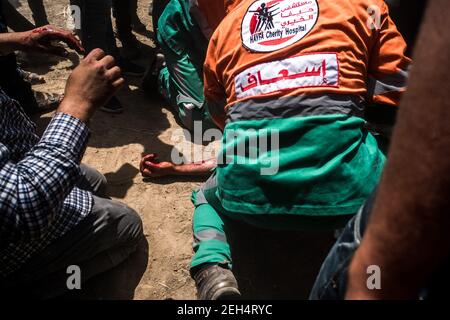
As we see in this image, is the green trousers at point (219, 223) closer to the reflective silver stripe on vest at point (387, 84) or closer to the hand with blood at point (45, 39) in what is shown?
the reflective silver stripe on vest at point (387, 84)

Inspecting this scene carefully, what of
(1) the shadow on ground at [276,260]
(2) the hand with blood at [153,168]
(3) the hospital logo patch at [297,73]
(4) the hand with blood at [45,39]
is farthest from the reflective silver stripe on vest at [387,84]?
(4) the hand with blood at [45,39]

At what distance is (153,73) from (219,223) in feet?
5.05

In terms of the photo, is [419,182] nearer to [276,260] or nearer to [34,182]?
[34,182]

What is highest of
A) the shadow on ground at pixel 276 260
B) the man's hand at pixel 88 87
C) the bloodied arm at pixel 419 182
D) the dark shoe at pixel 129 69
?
the bloodied arm at pixel 419 182

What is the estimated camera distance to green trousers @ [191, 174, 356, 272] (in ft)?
4.84

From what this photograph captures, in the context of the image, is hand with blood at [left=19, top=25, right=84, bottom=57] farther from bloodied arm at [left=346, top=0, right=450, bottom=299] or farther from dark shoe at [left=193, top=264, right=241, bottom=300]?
bloodied arm at [left=346, top=0, right=450, bottom=299]

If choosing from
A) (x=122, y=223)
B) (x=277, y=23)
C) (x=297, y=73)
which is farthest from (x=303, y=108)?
(x=122, y=223)

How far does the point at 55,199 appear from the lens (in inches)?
48.4

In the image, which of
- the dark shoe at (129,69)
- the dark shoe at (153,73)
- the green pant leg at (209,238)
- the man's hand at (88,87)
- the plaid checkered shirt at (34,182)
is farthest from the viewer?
the dark shoe at (129,69)

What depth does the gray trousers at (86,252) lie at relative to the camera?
1.54m

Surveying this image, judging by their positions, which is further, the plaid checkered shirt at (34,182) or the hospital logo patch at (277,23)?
the hospital logo patch at (277,23)

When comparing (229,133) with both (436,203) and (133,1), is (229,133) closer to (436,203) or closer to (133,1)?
(436,203)

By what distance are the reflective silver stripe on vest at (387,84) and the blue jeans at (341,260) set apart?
812 millimetres
